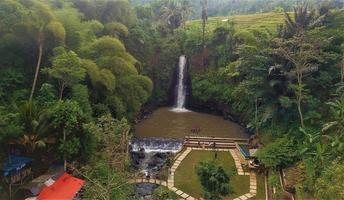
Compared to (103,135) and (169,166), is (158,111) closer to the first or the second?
(169,166)

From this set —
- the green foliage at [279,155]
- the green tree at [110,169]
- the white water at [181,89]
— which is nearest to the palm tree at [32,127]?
the green tree at [110,169]

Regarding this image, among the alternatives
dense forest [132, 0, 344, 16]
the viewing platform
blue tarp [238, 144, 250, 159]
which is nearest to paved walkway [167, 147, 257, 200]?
blue tarp [238, 144, 250, 159]

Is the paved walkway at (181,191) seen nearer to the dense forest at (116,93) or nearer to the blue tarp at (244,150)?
the blue tarp at (244,150)

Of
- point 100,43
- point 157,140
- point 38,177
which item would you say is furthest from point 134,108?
point 38,177

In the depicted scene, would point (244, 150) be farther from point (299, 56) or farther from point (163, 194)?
point (163, 194)

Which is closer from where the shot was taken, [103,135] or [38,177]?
[103,135]
